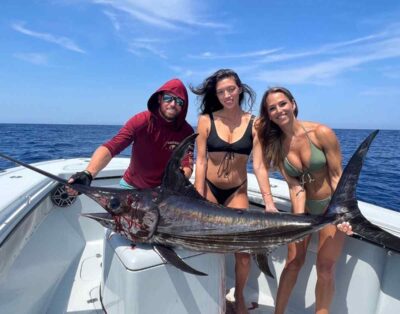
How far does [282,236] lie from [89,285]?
6.91 ft

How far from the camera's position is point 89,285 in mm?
3148

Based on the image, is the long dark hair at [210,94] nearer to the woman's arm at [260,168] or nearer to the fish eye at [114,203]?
the woman's arm at [260,168]

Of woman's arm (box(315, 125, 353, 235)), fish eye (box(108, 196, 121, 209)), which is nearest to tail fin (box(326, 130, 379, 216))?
woman's arm (box(315, 125, 353, 235))

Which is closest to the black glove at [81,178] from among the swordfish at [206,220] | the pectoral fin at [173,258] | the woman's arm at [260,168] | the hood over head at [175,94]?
the swordfish at [206,220]

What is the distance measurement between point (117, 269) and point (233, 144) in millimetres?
1305

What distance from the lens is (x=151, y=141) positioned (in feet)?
8.80

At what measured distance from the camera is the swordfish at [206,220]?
75.7 inches

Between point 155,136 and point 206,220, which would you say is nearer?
point 206,220

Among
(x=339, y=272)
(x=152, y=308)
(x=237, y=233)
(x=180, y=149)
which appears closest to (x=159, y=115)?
(x=180, y=149)

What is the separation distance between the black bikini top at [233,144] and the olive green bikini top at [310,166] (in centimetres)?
32

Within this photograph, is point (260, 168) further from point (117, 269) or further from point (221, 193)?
point (117, 269)

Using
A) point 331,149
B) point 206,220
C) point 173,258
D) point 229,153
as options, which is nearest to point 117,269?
point 173,258

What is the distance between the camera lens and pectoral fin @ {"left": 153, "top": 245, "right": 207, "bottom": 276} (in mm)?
1753

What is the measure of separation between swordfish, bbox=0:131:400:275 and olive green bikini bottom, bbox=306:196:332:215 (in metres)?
0.47
